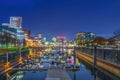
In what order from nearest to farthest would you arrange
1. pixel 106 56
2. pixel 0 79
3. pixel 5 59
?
pixel 0 79 < pixel 106 56 < pixel 5 59

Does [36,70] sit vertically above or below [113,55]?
below

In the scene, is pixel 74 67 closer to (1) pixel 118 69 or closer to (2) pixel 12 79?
(2) pixel 12 79

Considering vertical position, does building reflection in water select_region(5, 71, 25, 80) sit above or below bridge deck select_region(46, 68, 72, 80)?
below

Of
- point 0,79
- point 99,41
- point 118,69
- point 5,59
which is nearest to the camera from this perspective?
point 118,69

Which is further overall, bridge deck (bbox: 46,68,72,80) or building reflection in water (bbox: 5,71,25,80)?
building reflection in water (bbox: 5,71,25,80)

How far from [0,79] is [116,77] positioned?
24410 mm

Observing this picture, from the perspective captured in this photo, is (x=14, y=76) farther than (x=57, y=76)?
Yes

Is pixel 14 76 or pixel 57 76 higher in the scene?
pixel 57 76

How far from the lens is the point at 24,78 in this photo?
56.8 m

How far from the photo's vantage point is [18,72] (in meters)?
67.1

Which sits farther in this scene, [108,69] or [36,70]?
[36,70]

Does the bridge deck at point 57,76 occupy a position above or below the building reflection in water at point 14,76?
above

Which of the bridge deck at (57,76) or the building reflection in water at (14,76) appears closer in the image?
the bridge deck at (57,76)

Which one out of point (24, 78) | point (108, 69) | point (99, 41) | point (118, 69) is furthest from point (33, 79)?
point (99, 41)
